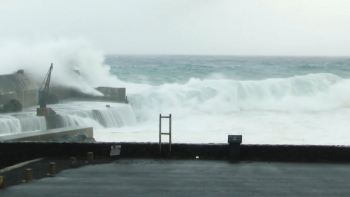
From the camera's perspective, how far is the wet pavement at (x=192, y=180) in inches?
384

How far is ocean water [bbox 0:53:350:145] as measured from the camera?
3125 centimetres

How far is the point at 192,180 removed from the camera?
35.8ft

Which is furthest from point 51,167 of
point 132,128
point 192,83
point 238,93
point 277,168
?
point 192,83

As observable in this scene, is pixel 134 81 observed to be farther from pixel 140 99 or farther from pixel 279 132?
pixel 279 132

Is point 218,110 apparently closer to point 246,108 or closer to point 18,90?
point 246,108

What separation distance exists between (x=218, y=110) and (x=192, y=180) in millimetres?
33859

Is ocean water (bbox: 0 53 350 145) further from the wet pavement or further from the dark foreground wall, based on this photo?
the wet pavement

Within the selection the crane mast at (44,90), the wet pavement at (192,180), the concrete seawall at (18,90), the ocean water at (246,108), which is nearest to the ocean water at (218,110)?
the ocean water at (246,108)

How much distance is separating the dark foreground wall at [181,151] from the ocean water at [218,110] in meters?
14.2

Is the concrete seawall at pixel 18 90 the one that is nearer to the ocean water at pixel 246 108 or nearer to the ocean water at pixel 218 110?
the ocean water at pixel 218 110

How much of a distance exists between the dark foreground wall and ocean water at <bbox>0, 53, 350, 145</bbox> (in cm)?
1416

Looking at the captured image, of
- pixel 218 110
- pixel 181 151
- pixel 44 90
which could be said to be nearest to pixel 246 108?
pixel 218 110

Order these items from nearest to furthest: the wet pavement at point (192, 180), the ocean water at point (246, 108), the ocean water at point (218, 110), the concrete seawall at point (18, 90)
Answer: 1. the wet pavement at point (192, 180)
2. the ocean water at point (218, 110)
3. the ocean water at point (246, 108)
4. the concrete seawall at point (18, 90)

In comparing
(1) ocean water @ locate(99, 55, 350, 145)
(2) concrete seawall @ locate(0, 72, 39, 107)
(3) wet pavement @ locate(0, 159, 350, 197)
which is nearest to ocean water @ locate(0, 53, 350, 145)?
(1) ocean water @ locate(99, 55, 350, 145)
